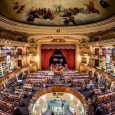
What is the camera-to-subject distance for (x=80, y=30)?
1903cm

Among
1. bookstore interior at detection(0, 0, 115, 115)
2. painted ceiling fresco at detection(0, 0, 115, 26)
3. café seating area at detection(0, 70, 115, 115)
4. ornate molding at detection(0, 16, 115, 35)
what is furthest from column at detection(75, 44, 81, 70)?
painted ceiling fresco at detection(0, 0, 115, 26)

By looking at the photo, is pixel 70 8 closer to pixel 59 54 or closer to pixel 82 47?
pixel 82 47

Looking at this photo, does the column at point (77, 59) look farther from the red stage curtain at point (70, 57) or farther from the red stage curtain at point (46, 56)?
the red stage curtain at point (46, 56)

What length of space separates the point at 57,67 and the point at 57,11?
23.5 feet

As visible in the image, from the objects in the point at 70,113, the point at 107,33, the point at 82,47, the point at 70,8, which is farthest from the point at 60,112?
the point at 70,8

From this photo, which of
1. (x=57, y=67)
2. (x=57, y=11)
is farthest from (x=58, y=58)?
(x=57, y=11)

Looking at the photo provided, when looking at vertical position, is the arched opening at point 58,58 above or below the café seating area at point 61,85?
above

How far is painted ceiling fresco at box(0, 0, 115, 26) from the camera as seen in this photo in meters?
15.4

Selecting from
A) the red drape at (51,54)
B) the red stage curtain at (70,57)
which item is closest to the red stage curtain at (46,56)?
the red drape at (51,54)

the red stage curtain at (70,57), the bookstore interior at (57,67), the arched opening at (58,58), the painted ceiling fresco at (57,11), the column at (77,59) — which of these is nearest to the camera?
the bookstore interior at (57,67)

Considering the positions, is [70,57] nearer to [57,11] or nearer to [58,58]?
[58,58]

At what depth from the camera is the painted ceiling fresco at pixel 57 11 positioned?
15428 mm

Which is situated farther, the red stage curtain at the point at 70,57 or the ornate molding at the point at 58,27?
the red stage curtain at the point at 70,57

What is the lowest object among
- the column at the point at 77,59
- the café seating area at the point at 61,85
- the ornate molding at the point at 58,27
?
the café seating area at the point at 61,85
